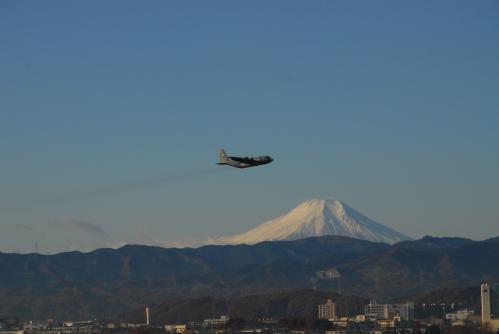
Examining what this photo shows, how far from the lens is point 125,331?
199m

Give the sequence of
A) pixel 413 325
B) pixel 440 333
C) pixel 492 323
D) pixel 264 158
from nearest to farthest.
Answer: pixel 264 158 < pixel 440 333 < pixel 492 323 < pixel 413 325

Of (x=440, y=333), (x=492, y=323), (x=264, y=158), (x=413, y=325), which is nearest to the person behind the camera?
(x=264, y=158)

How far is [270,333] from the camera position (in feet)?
582

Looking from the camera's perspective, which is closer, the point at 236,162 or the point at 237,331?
the point at 236,162

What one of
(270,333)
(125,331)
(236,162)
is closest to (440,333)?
(270,333)

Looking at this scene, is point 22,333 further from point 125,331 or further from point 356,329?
point 356,329

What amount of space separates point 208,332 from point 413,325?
29.2m

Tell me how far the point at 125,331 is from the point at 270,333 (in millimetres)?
29084

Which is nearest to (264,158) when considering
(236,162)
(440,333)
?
(236,162)

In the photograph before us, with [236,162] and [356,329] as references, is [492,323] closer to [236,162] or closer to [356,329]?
[356,329]

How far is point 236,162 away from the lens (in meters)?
96.3

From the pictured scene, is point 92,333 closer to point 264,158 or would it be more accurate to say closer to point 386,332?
point 386,332

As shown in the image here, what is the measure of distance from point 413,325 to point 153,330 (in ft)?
117

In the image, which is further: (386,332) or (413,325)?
(413,325)
